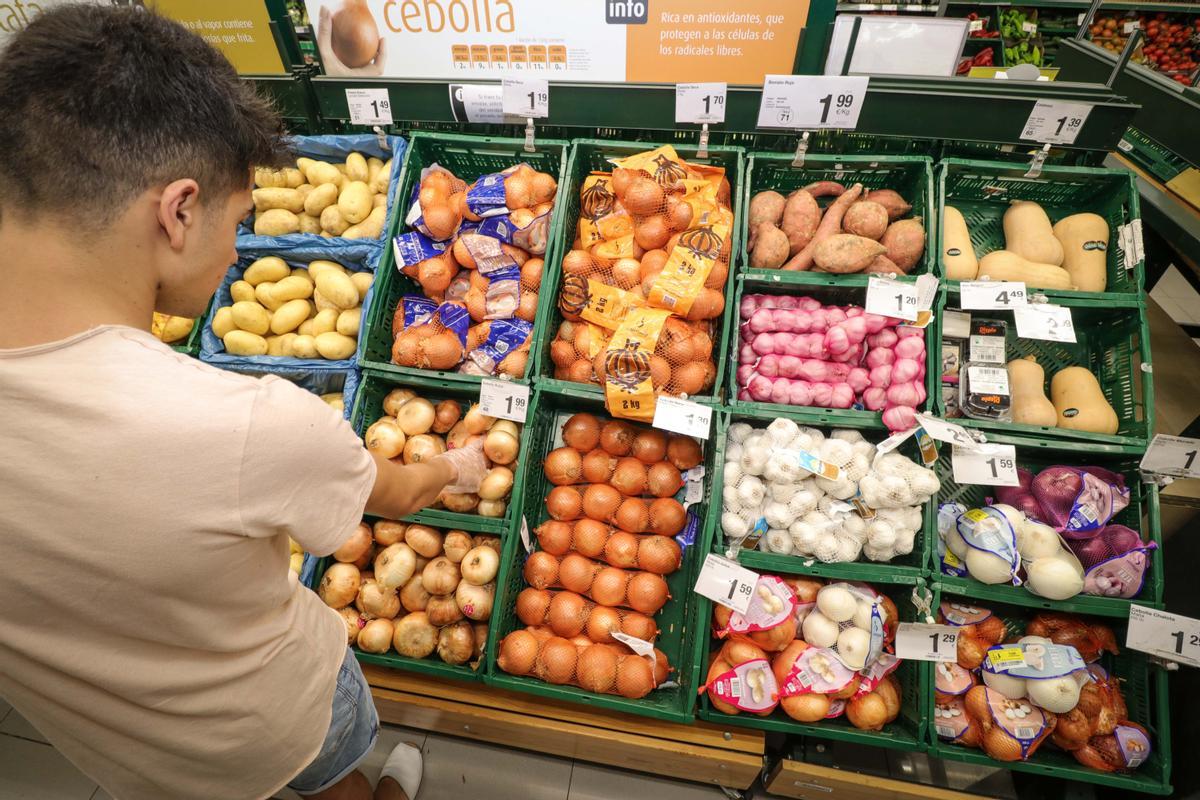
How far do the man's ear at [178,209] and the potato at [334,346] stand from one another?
5.18 ft

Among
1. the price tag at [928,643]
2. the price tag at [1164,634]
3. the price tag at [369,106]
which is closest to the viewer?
the price tag at [1164,634]

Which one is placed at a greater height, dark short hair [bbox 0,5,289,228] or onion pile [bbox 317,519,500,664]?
dark short hair [bbox 0,5,289,228]

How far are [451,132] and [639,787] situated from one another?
330cm

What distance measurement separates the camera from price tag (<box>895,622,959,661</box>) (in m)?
1.93

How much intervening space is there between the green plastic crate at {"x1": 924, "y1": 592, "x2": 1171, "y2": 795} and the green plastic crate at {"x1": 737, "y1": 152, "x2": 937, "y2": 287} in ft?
4.25

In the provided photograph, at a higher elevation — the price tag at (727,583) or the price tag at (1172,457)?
the price tag at (1172,457)

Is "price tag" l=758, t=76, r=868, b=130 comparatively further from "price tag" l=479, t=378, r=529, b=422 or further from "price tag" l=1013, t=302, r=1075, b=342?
"price tag" l=479, t=378, r=529, b=422

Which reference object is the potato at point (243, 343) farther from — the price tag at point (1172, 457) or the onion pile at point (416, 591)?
the price tag at point (1172, 457)

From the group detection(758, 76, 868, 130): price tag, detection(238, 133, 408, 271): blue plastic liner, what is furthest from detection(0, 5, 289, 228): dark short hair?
detection(758, 76, 868, 130): price tag

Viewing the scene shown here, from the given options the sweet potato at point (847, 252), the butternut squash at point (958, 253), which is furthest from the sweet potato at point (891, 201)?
the sweet potato at point (847, 252)

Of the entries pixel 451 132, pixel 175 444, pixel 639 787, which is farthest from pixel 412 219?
pixel 639 787

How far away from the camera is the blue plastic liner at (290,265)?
2.43 metres

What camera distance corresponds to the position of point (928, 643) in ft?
6.36

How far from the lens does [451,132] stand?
2.76 m
